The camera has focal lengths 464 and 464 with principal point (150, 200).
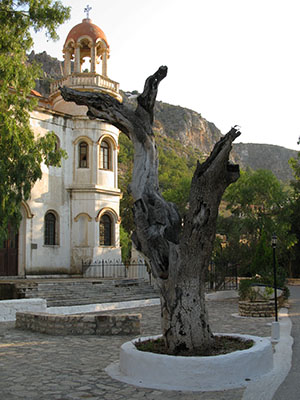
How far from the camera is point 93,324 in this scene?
1096cm

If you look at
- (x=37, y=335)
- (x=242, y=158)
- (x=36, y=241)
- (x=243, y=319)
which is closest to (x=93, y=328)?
(x=37, y=335)

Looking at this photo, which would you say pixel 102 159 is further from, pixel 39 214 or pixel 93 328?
pixel 93 328

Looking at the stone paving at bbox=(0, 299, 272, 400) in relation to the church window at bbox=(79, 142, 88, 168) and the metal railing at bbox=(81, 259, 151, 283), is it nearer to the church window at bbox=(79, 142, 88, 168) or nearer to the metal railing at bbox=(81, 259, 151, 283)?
the metal railing at bbox=(81, 259, 151, 283)

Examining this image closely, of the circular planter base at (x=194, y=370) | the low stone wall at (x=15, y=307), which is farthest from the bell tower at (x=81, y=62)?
the circular planter base at (x=194, y=370)

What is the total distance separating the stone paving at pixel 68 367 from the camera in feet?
19.2

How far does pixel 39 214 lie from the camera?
71.7 feet

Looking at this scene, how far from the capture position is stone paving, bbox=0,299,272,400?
5867 millimetres

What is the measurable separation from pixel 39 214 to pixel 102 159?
472 cm

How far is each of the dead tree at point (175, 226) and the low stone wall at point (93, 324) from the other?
386 cm

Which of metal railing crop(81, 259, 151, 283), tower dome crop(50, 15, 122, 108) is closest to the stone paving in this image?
metal railing crop(81, 259, 151, 283)

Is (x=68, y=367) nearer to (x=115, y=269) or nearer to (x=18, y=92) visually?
(x=18, y=92)

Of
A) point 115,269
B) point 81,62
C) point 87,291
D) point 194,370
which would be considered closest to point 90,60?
point 81,62

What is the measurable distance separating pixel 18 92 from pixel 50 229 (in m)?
7.70

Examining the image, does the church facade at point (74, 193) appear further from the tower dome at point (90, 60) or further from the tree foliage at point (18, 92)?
the tree foliage at point (18, 92)
